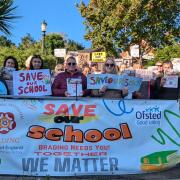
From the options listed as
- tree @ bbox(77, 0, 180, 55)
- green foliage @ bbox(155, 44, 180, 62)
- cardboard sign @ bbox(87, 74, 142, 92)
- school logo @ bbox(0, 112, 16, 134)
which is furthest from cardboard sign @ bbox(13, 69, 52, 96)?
tree @ bbox(77, 0, 180, 55)

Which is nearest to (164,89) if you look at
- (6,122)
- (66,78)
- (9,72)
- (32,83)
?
(66,78)

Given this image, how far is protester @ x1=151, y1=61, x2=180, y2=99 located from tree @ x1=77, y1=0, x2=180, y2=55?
24083 millimetres

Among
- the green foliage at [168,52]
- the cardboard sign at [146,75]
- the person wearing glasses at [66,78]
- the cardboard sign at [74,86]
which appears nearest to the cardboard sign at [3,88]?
the person wearing glasses at [66,78]

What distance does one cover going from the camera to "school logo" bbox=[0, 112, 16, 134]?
22.9ft

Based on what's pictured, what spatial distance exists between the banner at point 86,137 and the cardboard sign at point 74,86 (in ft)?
0.88

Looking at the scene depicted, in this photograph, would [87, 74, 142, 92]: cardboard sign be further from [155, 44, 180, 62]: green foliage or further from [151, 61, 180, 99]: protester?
[155, 44, 180, 62]: green foliage

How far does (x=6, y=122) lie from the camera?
7016mm

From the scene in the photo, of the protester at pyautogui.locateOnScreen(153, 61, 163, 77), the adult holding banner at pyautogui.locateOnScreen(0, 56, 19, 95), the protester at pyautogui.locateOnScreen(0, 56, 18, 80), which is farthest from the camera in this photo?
the protester at pyautogui.locateOnScreen(153, 61, 163, 77)

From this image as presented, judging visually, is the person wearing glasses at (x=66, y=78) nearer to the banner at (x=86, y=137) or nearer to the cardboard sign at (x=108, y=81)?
the cardboard sign at (x=108, y=81)

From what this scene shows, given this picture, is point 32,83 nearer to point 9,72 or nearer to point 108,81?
point 9,72

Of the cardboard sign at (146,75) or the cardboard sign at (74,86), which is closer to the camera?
the cardboard sign at (74,86)

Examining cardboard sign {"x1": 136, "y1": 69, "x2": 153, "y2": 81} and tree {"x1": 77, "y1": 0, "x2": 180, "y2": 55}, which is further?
tree {"x1": 77, "y1": 0, "x2": 180, "y2": 55}

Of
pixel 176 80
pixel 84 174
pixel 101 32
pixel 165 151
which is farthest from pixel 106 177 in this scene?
pixel 101 32

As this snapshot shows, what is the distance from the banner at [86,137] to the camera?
23.0 ft
